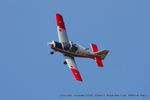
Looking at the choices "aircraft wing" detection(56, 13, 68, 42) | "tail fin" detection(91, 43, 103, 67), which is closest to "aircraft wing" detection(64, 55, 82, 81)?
"aircraft wing" detection(56, 13, 68, 42)

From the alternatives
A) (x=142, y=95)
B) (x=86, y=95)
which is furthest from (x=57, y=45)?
(x=142, y=95)

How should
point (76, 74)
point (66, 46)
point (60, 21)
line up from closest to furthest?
1. point (76, 74)
2. point (66, 46)
3. point (60, 21)

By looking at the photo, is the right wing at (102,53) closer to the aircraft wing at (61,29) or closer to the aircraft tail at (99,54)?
the aircraft tail at (99,54)

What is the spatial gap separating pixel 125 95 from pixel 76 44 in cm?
1422

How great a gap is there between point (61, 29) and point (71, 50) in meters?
4.17

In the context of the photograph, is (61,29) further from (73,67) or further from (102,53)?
(102,53)

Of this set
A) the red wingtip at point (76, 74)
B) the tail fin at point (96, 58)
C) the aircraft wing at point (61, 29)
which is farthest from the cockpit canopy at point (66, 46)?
the tail fin at point (96, 58)

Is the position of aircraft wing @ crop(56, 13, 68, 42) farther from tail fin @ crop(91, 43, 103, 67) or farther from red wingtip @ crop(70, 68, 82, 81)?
red wingtip @ crop(70, 68, 82, 81)

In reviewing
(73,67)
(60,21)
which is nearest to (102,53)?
(73,67)

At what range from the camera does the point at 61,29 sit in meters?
54.0

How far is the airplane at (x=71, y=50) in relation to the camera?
5122 cm

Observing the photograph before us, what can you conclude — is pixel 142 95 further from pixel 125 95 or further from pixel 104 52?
pixel 104 52

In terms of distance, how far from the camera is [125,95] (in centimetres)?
4172

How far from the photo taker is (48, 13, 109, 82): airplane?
2016 inches
